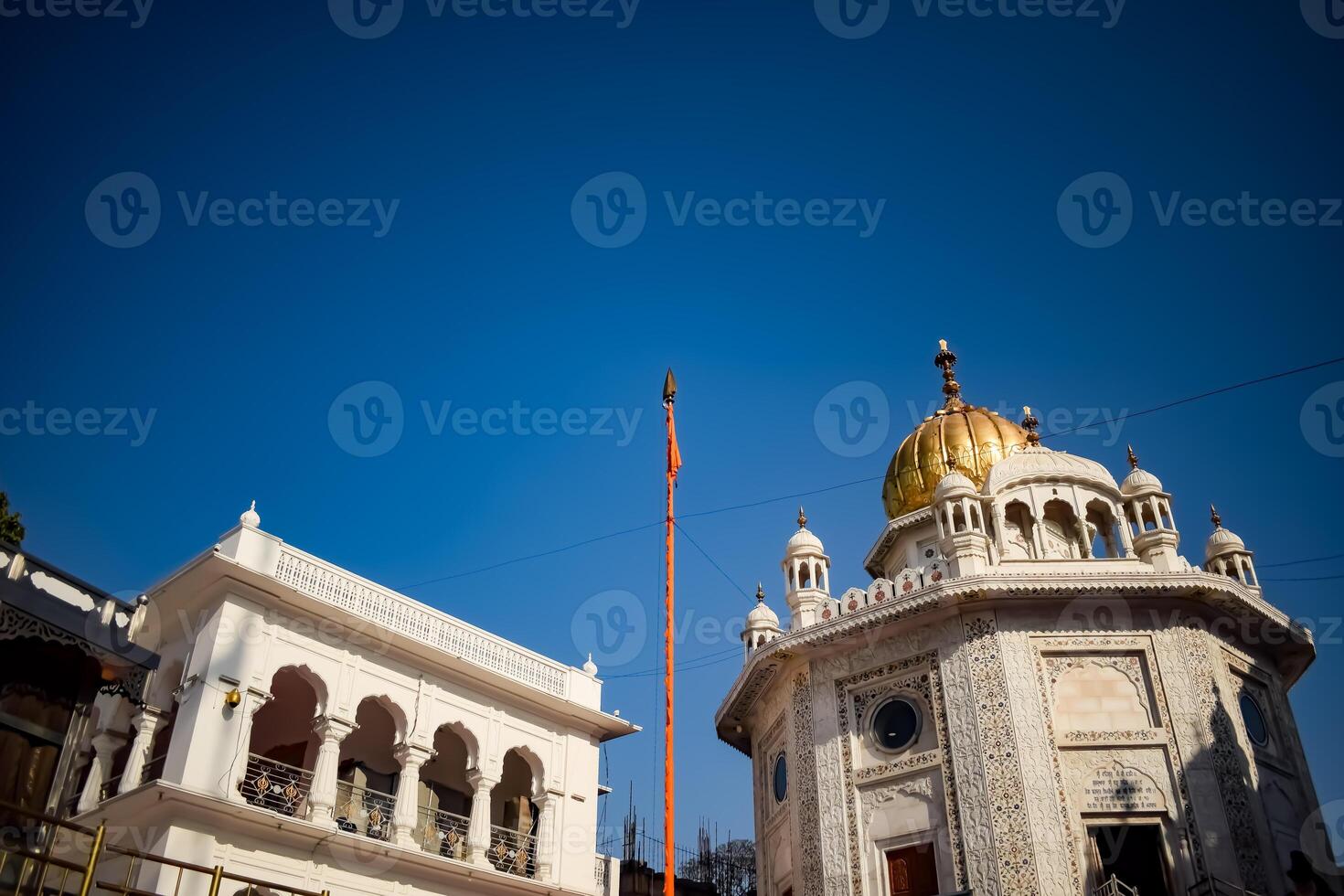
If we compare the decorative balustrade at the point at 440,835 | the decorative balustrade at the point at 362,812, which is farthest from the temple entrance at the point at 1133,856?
the decorative balustrade at the point at 362,812

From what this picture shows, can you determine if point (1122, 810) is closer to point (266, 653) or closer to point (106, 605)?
point (266, 653)

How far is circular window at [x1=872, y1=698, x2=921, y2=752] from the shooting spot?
20.8 m

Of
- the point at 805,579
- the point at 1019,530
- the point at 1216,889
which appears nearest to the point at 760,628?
the point at 805,579

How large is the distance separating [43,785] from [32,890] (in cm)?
97

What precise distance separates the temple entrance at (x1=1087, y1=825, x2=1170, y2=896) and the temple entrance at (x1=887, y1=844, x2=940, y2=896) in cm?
276

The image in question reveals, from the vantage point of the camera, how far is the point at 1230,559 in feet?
75.6

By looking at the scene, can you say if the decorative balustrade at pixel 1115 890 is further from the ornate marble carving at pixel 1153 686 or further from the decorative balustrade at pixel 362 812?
the decorative balustrade at pixel 362 812

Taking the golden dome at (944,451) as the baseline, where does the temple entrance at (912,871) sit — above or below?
below

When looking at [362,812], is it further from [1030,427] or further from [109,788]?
[1030,427]

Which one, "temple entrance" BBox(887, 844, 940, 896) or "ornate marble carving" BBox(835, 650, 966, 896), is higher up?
"ornate marble carving" BBox(835, 650, 966, 896)

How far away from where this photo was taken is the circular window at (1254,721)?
67.9 feet

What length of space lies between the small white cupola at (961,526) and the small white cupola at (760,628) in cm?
456

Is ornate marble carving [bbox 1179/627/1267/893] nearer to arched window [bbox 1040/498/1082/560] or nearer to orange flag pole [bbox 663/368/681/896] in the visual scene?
arched window [bbox 1040/498/1082/560]

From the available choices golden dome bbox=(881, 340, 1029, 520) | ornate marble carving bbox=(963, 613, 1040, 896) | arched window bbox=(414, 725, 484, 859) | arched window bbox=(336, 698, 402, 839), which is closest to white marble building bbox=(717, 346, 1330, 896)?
ornate marble carving bbox=(963, 613, 1040, 896)
